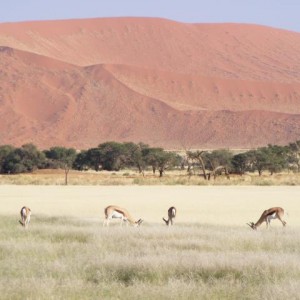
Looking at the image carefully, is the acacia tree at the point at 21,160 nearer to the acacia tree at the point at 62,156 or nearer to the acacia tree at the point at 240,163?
the acacia tree at the point at 62,156

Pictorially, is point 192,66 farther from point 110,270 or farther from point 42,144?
point 110,270

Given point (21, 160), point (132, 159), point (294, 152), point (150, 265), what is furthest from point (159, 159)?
point (150, 265)

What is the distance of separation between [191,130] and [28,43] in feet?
231

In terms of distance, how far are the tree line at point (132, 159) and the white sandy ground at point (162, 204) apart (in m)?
34.4

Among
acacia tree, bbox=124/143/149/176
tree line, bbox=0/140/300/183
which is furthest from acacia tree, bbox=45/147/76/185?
acacia tree, bbox=124/143/149/176

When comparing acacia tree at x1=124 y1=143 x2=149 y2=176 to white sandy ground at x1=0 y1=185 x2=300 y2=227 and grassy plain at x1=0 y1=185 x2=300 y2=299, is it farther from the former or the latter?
grassy plain at x1=0 y1=185 x2=300 y2=299

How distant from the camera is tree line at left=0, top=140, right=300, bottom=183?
82.5 m

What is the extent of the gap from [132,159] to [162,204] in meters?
52.0

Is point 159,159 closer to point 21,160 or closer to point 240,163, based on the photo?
point 240,163

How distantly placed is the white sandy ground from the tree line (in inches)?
1356

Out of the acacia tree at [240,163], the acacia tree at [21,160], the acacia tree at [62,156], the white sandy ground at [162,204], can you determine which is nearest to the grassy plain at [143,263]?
the white sandy ground at [162,204]

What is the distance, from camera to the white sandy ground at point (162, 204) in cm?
2927

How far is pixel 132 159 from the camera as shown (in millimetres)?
89062

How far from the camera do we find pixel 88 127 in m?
145
